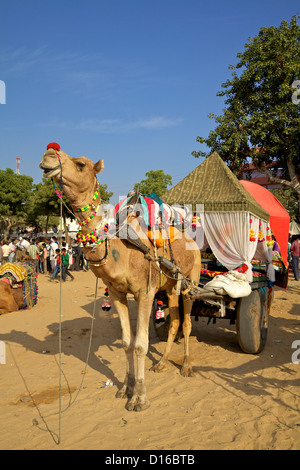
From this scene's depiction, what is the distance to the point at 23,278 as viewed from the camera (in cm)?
970

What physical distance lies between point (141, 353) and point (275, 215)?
6662 millimetres

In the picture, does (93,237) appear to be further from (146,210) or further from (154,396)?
(154,396)

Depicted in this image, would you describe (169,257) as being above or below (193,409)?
above

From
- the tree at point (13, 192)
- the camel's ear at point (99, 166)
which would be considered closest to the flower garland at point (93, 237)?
the camel's ear at point (99, 166)

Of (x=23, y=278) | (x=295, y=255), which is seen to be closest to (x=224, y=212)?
(x=23, y=278)

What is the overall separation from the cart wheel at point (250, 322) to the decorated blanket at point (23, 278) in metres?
6.44

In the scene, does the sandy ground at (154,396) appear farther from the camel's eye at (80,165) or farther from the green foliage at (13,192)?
the green foliage at (13,192)

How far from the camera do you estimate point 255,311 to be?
5734 mm

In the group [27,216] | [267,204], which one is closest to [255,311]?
[267,204]

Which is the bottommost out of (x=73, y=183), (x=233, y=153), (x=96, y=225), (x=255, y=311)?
(x=255, y=311)

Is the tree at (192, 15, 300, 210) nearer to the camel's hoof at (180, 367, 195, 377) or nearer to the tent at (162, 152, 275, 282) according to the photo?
the tent at (162, 152, 275, 282)

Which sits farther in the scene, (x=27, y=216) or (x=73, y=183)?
(x=27, y=216)
